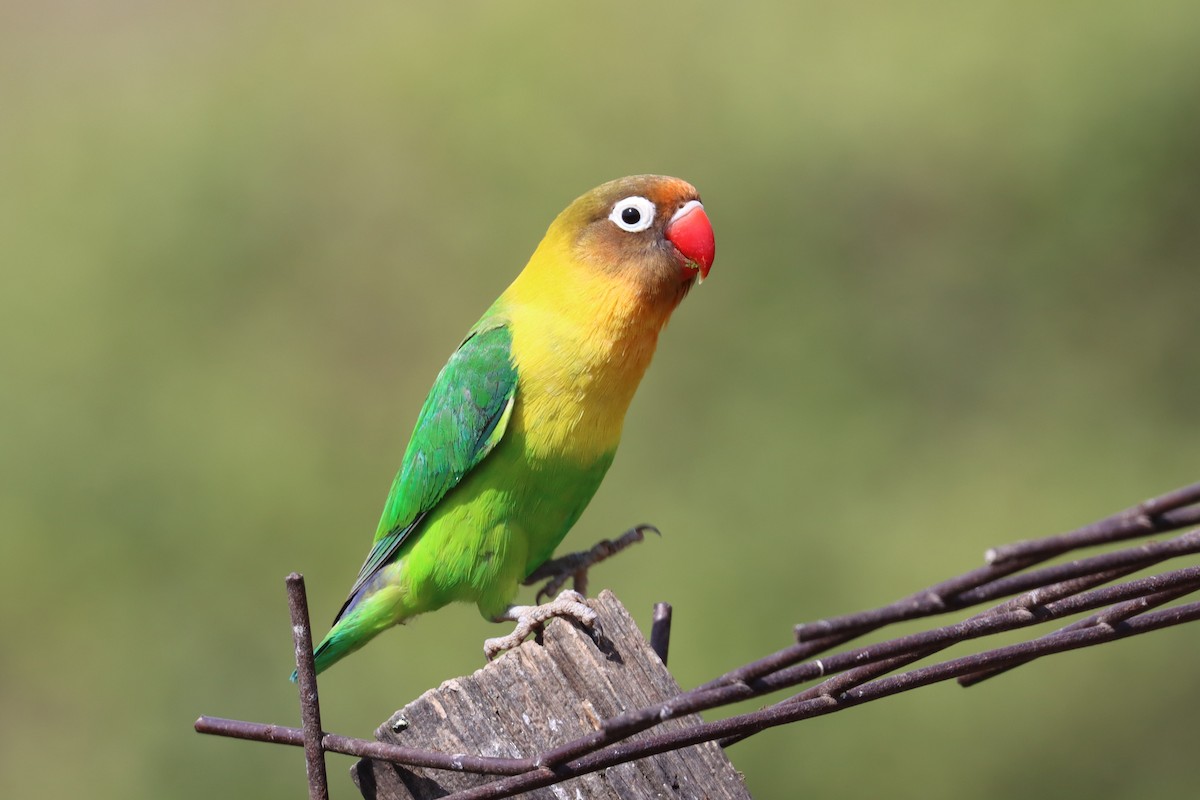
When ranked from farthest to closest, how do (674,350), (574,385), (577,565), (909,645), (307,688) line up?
(674,350) < (577,565) < (574,385) < (307,688) < (909,645)

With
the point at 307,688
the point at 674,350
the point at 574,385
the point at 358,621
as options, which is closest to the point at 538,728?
the point at 307,688

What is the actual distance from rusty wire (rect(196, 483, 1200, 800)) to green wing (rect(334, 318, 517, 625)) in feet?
5.18

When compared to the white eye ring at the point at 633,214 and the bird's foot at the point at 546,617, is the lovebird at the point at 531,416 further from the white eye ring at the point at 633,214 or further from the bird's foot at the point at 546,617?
the bird's foot at the point at 546,617

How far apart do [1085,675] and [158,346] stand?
4.80 metres

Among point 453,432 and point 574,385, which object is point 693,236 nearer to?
point 574,385

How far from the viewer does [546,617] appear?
7.87 ft

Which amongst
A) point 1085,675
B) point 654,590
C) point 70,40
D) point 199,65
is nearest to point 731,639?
point 654,590

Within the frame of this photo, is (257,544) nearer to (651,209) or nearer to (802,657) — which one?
(651,209)

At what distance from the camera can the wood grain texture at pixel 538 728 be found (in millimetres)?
1739

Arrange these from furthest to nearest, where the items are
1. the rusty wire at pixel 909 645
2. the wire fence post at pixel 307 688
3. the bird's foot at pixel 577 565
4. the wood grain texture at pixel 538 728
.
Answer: the bird's foot at pixel 577 565 → the wood grain texture at pixel 538 728 → the wire fence post at pixel 307 688 → the rusty wire at pixel 909 645

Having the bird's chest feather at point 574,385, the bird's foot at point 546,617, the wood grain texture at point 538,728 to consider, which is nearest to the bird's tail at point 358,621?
the bird's chest feather at point 574,385

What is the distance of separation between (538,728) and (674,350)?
428 cm

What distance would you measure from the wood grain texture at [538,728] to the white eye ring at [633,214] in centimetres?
177

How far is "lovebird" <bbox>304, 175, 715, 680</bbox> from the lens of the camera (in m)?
3.13
